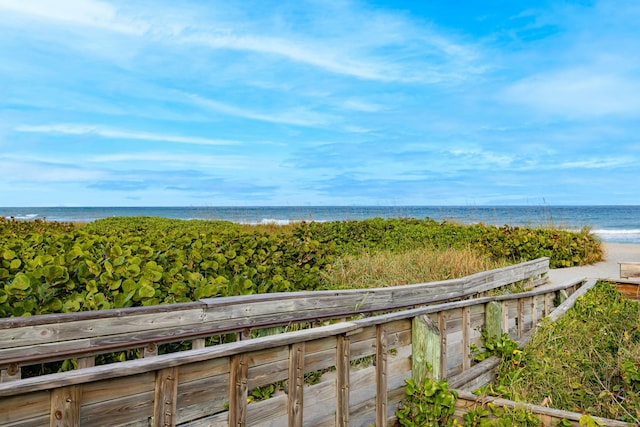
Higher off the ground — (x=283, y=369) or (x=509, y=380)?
(x=283, y=369)

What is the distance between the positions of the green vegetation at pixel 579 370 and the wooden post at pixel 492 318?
0.50ft

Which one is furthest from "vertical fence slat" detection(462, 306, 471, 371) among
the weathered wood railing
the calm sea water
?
the calm sea water

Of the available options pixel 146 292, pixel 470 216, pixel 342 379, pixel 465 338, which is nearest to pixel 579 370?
pixel 465 338

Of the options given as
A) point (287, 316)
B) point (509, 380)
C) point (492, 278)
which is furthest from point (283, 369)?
point (492, 278)

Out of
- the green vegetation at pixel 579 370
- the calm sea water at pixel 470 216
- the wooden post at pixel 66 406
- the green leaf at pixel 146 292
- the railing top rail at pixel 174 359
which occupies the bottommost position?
the green vegetation at pixel 579 370

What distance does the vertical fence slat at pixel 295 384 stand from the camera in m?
3.14

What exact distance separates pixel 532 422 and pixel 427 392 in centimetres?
80

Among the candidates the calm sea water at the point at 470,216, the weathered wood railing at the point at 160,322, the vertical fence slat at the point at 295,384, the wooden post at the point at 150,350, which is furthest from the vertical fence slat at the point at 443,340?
the calm sea water at the point at 470,216

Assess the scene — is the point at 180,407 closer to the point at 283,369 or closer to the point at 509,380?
the point at 283,369

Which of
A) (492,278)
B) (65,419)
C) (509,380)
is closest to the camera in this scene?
(65,419)

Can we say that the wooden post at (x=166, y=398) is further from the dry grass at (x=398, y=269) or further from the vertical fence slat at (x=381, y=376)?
the dry grass at (x=398, y=269)

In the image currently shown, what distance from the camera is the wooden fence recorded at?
2.28 metres

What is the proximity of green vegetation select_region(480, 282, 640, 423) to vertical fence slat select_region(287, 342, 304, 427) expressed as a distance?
1.82 meters

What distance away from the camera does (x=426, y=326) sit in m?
4.14
